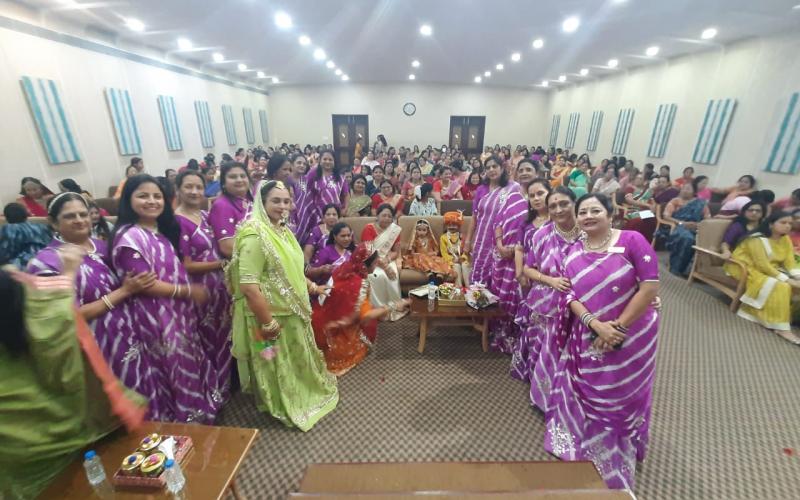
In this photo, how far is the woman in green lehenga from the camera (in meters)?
1.67

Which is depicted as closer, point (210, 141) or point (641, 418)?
point (641, 418)

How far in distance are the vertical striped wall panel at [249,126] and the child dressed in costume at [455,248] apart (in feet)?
32.6

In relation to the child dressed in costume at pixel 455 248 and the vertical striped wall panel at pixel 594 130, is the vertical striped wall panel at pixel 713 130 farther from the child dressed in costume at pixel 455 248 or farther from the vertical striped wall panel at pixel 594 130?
the child dressed in costume at pixel 455 248

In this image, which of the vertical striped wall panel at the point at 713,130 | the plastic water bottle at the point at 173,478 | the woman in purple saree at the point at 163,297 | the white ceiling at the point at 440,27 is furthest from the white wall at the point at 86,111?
the vertical striped wall panel at the point at 713,130

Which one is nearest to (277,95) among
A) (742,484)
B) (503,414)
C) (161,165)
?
(161,165)

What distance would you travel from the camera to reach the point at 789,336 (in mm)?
3010

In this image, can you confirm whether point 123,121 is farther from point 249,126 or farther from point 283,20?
point 249,126

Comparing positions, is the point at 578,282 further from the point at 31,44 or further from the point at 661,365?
the point at 31,44

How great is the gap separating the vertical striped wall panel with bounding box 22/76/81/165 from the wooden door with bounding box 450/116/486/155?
11.7m

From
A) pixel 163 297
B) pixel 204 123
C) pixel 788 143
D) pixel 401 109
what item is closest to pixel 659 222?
pixel 788 143

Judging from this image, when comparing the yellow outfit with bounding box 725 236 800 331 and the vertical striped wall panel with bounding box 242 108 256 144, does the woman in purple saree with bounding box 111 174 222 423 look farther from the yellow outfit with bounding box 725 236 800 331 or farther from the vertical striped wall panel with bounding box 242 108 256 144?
the vertical striped wall panel with bounding box 242 108 256 144

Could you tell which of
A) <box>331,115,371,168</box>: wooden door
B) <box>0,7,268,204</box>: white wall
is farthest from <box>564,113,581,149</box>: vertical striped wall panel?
<box>0,7,268,204</box>: white wall

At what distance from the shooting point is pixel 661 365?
267 cm

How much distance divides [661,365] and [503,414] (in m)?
1.48
